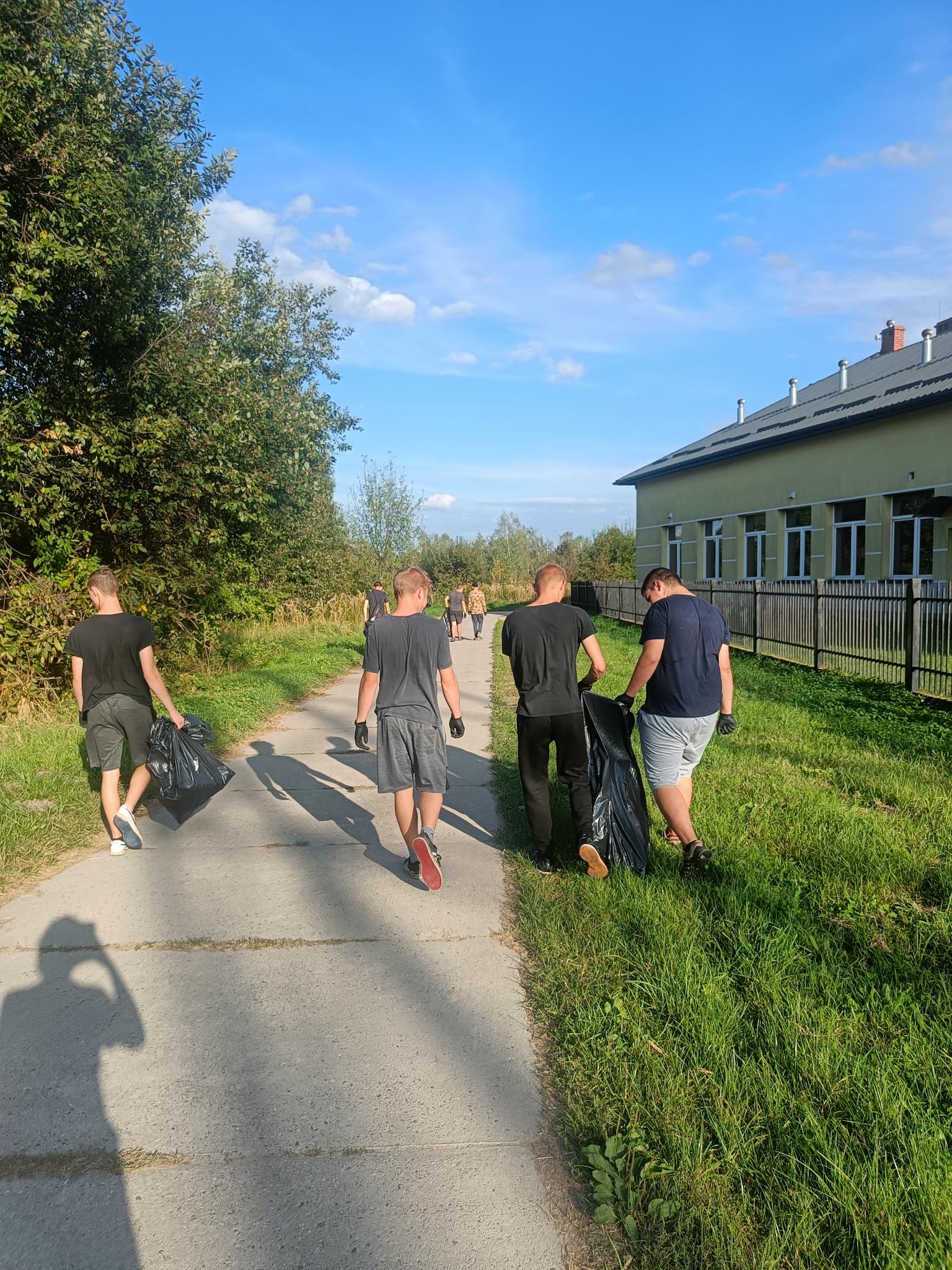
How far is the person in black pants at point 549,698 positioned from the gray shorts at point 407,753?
51cm

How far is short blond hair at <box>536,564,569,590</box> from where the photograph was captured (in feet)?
15.7

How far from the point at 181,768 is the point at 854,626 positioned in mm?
9831

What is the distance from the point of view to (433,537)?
6309 cm

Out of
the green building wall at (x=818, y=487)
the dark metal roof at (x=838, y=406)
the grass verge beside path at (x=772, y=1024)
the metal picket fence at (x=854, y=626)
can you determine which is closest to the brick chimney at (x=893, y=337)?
the dark metal roof at (x=838, y=406)

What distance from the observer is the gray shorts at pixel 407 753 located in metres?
4.63

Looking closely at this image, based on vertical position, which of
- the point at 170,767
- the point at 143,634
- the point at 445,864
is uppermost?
the point at 143,634

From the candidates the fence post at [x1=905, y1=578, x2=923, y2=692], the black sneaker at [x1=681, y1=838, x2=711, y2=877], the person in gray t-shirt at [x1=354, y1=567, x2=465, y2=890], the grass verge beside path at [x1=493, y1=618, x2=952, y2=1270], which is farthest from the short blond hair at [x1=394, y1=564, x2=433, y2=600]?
the fence post at [x1=905, y1=578, x2=923, y2=692]

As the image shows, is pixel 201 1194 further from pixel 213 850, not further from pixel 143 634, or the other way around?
pixel 143 634

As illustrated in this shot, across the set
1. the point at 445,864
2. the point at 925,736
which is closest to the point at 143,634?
the point at 445,864

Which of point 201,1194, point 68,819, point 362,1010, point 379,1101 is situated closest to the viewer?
point 201,1194

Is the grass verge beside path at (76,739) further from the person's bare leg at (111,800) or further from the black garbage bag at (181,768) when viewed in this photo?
the black garbage bag at (181,768)

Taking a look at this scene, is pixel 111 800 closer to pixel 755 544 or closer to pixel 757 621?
pixel 757 621

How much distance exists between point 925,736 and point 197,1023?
23.5ft

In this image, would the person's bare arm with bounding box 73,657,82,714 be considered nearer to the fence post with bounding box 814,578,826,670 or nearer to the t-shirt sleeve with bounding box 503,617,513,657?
the t-shirt sleeve with bounding box 503,617,513,657
